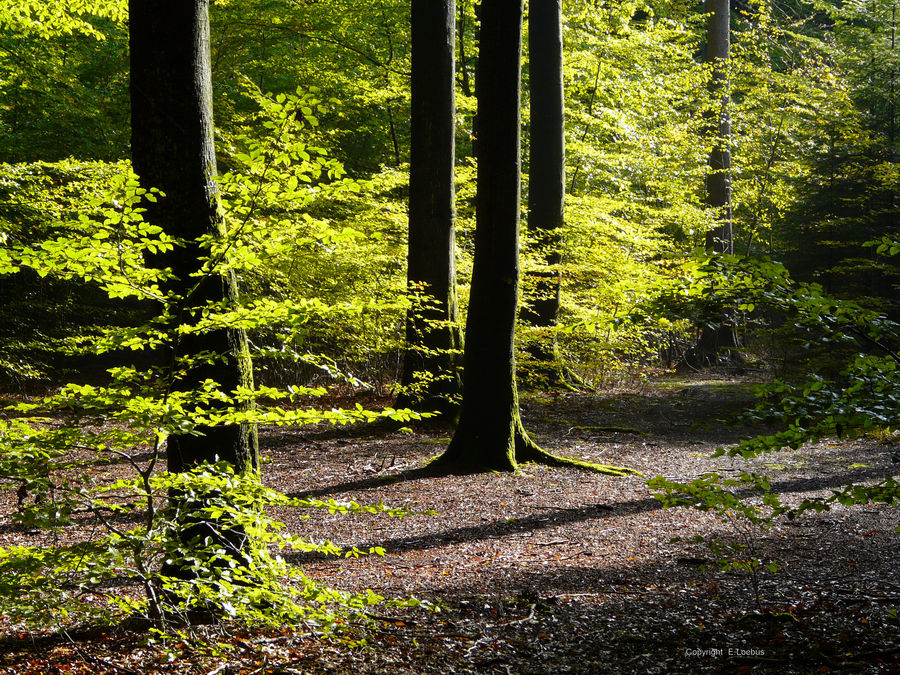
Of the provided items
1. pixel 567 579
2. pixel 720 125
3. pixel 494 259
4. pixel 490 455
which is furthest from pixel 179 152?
pixel 720 125

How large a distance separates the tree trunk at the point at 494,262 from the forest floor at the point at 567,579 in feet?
1.39

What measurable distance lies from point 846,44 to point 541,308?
11.8m

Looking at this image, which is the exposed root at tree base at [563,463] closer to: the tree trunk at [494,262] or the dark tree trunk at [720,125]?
the tree trunk at [494,262]

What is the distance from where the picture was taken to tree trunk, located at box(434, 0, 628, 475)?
20.6ft

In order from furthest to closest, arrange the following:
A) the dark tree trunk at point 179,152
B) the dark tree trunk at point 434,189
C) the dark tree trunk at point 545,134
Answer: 1. the dark tree trunk at point 545,134
2. the dark tree trunk at point 434,189
3. the dark tree trunk at point 179,152

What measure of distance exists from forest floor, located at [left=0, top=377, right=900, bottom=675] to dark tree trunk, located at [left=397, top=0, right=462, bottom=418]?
120 centimetres

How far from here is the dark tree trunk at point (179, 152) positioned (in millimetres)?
3273

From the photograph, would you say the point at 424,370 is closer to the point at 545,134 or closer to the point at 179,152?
the point at 545,134

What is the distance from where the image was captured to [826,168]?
1420 cm

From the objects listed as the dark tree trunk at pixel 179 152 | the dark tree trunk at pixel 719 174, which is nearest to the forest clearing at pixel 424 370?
the dark tree trunk at pixel 179 152

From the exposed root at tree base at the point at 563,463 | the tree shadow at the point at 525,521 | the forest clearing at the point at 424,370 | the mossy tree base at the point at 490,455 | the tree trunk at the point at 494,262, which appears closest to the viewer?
the forest clearing at the point at 424,370

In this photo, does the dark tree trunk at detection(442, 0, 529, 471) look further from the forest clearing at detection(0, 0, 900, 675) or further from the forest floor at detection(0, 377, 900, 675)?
the forest floor at detection(0, 377, 900, 675)

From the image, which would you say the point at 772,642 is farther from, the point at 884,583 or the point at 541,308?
the point at 541,308

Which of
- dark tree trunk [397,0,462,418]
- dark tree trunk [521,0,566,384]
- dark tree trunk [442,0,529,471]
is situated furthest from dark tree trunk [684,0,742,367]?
dark tree trunk [442,0,529,471]
